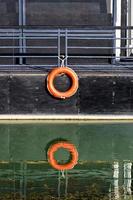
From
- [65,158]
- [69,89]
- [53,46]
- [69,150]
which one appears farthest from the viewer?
[53,46]

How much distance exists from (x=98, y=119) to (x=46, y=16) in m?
3.16

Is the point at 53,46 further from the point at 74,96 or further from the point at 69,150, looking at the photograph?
the point at 69,150

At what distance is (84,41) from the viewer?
12680 millimetres

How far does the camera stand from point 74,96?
1041 cm

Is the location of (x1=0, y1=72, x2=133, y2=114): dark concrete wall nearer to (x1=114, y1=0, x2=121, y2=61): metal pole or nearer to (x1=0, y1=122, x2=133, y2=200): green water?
(x1=0, y1=122, x2=133, y2=200): green water

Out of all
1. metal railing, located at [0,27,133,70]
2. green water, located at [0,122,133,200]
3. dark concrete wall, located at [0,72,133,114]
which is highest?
metal railing, located at [0,27,133,70]

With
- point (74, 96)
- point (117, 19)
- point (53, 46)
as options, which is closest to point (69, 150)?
point (74, 96)

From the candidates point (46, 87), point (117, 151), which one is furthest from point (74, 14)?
point (117, 151)

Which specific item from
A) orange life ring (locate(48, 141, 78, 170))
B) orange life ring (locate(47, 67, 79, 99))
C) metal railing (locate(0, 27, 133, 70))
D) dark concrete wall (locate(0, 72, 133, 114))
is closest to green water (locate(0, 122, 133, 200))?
orange life ring (locate(48, 141, 78, 170))

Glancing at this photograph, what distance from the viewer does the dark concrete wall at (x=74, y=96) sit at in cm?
1038

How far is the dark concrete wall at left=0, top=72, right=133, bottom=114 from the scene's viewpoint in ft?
34.1

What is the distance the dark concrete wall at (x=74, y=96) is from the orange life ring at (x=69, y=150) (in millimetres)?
1691

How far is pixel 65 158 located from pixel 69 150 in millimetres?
462

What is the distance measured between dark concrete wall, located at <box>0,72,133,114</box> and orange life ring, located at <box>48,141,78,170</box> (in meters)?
1.69
